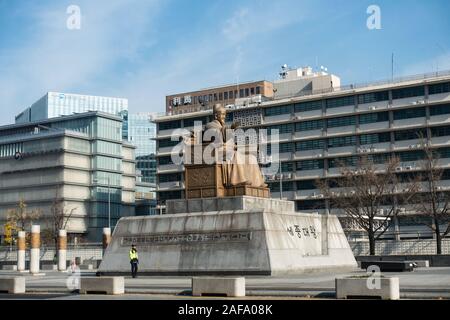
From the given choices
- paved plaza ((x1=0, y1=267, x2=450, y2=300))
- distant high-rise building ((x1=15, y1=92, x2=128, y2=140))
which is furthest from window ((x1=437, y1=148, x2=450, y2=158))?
distant high-rise building ((x1=15, y1=92, x2=128, y2=140))

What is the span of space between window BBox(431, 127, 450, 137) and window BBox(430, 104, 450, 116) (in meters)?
1.89

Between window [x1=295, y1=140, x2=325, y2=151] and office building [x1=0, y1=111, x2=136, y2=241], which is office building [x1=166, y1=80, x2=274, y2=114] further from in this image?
window [x1=295, y1=140, x2=325, y2=151]

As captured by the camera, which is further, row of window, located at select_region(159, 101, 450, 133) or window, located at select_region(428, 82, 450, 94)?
row of window, located at select_region(159, 101, 450, 133)

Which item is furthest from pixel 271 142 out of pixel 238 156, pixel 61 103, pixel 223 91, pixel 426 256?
→ pixel 61 103

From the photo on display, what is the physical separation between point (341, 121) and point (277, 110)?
10.0m

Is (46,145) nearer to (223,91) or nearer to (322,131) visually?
(223,91)

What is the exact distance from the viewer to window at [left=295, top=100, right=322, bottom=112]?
301ft

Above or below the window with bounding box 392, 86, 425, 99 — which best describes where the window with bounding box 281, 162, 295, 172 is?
below

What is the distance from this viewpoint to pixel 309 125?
3637 inches

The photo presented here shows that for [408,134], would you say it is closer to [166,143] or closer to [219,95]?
[166,143]

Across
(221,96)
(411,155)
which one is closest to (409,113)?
(411,155)

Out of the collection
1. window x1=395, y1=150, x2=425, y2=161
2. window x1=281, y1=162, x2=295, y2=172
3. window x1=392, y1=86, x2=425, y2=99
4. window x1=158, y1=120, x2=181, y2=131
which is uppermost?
window x1=392, y1=86, x2=425, y2=99

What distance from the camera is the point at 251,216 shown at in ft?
94.1

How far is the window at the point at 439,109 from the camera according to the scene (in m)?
82.7
